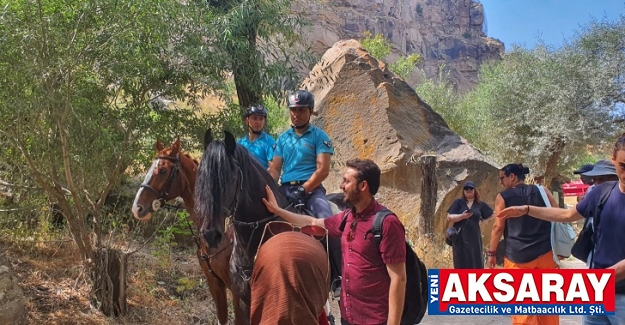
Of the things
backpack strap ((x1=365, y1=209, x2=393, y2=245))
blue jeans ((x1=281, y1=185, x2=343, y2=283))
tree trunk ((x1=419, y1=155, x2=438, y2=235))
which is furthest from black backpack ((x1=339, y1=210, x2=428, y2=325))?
tree trunk ((x1=419, y1=155, x2=438, y2=235))

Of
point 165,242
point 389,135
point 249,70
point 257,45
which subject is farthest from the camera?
point 389,135

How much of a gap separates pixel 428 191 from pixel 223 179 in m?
8.00

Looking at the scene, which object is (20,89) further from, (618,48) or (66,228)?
(618,48)

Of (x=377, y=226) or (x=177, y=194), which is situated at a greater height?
(x=177, y=194)

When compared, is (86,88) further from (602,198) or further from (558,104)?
(558,104)

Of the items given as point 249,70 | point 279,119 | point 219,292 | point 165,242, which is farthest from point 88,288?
point 279,119

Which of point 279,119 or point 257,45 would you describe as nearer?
point 257,45

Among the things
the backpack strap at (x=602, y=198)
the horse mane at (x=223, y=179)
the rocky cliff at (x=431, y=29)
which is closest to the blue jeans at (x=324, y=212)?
the horse mane at (x=223, y=179)

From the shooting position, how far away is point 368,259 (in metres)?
2.98

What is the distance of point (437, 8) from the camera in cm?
9862

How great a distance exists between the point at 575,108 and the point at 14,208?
66.0 feet

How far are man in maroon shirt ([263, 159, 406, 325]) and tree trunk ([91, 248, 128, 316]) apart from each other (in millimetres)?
3994

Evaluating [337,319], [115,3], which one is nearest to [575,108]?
[337,319]

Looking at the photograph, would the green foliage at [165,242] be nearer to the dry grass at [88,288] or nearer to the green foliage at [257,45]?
the dry grass at [88,288]
